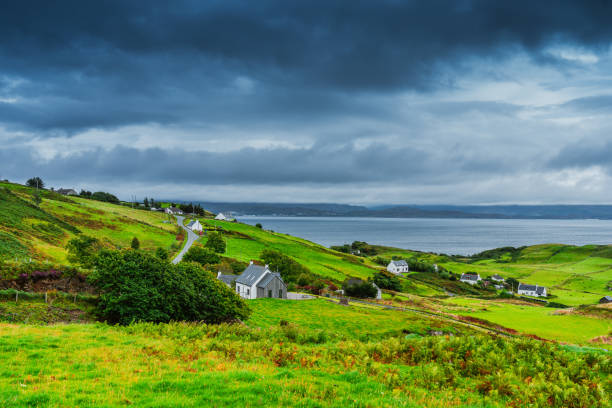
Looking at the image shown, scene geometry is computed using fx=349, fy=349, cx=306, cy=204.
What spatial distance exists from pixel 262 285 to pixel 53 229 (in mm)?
49360

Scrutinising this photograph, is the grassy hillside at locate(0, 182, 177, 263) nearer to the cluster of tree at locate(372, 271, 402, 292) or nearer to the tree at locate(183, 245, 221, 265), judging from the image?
the tree at locate(183, 245, 221, 265)

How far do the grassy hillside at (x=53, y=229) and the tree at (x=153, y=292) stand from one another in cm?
1975

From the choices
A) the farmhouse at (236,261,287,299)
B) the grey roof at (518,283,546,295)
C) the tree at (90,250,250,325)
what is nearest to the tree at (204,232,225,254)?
the farmhouse at (236,261,287,299)

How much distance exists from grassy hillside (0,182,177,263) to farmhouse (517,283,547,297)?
116818 millimetres

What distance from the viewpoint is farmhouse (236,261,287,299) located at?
60812 millimetres

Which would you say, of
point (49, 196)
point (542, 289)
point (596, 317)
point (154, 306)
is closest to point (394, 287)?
point (596, 317)

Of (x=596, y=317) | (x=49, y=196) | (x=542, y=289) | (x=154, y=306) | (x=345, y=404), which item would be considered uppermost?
(x=49, y=196)

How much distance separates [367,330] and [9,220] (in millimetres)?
68938

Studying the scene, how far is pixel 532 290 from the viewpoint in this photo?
11969cm

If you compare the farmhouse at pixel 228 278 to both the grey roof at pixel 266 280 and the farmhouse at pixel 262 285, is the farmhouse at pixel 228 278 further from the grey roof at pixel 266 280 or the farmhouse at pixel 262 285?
the grey roof at pixel 266 280

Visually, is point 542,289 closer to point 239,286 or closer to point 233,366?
point 239,286

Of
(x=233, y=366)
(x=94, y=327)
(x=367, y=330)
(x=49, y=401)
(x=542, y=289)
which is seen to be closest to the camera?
(x=49, y=401)

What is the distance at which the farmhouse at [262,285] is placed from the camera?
60812 mm

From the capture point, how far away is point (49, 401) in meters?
8.28
